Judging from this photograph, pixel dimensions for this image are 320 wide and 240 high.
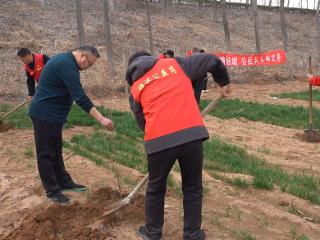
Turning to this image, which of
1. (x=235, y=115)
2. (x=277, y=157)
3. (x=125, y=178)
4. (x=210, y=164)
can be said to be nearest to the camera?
(x=125, y=178)

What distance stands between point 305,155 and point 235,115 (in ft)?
13.6

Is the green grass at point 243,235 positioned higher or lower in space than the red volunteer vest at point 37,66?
lower

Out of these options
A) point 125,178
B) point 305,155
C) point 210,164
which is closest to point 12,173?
point 125,178

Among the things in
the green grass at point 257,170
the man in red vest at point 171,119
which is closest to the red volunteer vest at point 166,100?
the man in red vest at point 171,119

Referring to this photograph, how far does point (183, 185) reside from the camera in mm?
4277

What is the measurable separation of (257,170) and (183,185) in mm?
3200

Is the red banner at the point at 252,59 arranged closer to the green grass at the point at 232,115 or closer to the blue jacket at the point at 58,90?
the green grass at the point at 232,115

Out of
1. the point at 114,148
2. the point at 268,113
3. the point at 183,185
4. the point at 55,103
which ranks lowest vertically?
the point at 268,113

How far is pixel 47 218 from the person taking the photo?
498 cm

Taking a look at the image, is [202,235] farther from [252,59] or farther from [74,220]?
[252,59]

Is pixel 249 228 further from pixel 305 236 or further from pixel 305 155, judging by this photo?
pixel 305 155

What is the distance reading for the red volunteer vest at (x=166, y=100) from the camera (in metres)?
3.90

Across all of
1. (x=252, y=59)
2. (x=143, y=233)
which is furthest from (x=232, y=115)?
(x=252, y=59)

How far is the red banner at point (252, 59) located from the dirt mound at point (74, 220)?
15.6 m
